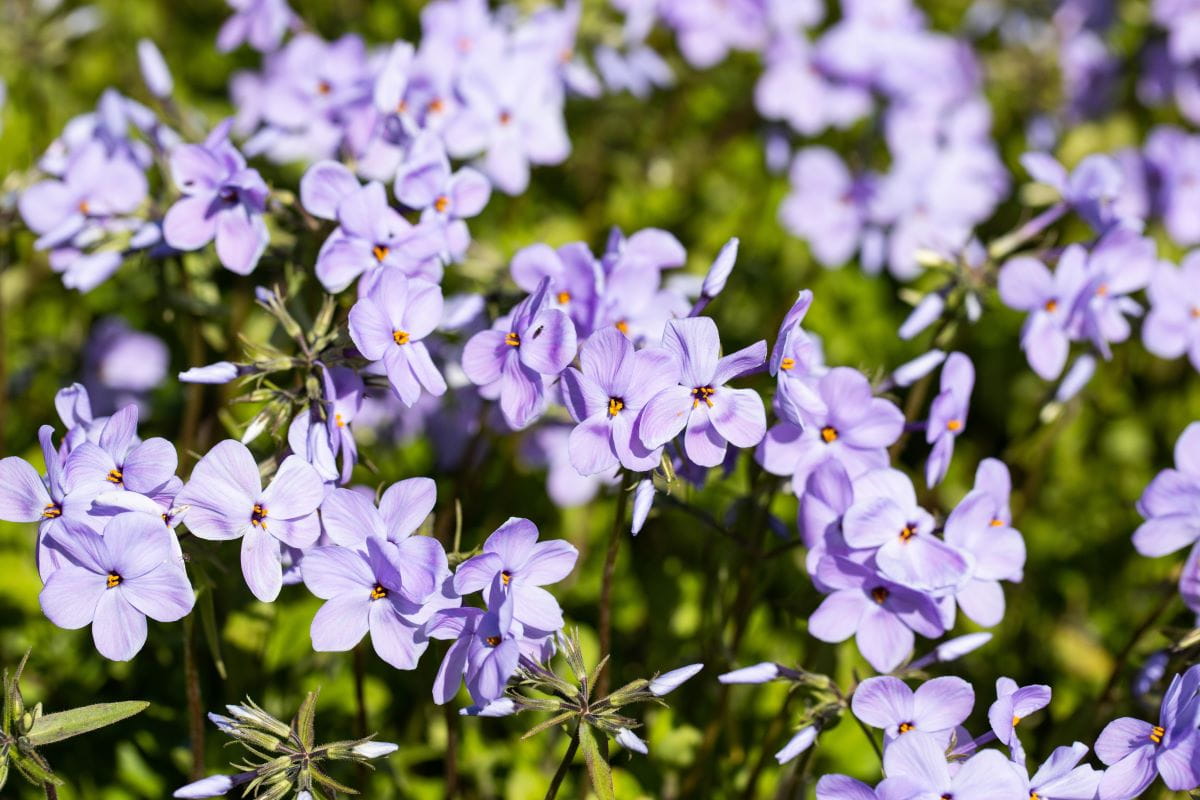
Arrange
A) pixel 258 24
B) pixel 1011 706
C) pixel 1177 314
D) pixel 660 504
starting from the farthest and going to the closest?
pixel 258 24, pixel 1177 314, pixel 660 504, pixel 1011 706

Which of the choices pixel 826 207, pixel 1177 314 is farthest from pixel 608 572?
pixel 826 207

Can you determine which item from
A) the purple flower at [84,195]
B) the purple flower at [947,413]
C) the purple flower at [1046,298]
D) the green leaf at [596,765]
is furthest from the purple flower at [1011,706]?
the purple flower at [84,195]

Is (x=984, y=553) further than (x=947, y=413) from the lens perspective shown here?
No

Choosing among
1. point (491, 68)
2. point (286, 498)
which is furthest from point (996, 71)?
point (286, 498)

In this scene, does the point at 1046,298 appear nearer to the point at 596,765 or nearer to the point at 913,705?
the point at 913,705

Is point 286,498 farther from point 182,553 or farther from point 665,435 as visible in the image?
point 665,435

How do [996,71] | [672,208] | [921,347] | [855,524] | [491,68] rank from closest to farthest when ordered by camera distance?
[855,524] < [491,68] < [921,347] < [672,208] < [996,71]

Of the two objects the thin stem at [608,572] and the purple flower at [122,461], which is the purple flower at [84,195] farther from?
the thin stem at [608,572]
